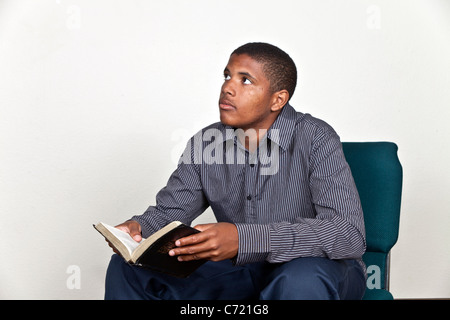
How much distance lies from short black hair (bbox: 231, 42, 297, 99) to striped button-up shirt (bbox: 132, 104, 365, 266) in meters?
0.09

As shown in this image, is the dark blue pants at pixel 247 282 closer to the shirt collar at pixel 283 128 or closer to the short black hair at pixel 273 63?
the shirt collar at pixel 283 128

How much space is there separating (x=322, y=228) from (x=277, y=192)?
318 millimetres

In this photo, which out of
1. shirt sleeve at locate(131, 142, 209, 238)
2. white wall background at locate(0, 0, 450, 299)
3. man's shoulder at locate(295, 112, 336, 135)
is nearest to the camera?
man's shoulder at locate(295, 112, 336, 135)

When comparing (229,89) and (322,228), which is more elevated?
(229,89)

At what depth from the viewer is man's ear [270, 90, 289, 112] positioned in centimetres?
176

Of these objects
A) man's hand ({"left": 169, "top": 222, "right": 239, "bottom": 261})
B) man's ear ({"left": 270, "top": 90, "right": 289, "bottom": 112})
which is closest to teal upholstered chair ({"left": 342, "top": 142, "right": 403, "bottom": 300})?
man's ear ({"left": 270, "top": 90, "right": 289, "bottom": 112})

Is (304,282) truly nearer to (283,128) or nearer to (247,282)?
(247,282)

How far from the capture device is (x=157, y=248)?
127cm

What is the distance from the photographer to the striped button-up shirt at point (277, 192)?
1.34m

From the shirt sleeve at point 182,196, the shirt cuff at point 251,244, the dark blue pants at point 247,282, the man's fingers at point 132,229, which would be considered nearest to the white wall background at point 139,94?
the shirt sleeve at point 182,196

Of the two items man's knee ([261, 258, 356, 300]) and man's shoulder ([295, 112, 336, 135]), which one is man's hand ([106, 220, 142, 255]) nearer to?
man's knee ([261, 258, 356, 300])

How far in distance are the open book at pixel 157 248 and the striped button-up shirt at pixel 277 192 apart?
15 centimetres

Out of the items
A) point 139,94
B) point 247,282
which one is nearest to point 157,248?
point 247,282
